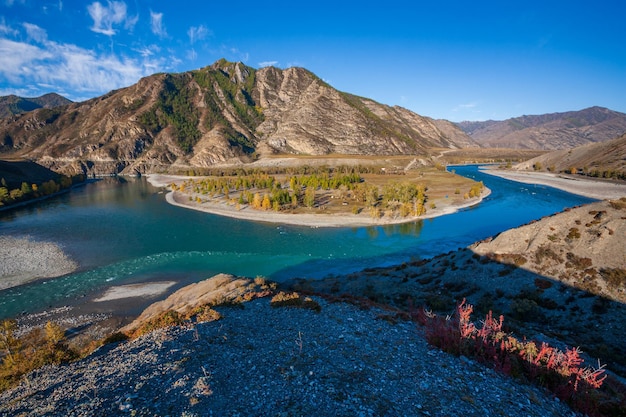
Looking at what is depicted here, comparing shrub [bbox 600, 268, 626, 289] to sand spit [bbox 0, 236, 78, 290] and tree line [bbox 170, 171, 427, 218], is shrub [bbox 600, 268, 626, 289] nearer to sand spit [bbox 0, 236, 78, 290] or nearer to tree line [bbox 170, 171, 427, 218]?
tree line [bbox 170, 171, 427, 218]

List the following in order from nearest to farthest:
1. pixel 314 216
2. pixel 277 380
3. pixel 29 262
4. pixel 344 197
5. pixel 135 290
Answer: pixel 277 380
pixel 135 290
pixel 29 262
pixel 314 216
pixel 344 197

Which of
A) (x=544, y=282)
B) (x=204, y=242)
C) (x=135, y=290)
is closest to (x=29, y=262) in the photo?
(x=135, y=290)

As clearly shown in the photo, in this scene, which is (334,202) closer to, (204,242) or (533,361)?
(204,242)

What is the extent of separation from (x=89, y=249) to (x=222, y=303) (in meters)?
64.8

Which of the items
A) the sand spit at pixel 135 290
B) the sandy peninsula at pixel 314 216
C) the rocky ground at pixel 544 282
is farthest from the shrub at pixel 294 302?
the sandy peninsula at pixel 314 216

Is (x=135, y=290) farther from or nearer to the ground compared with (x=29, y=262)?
farther from the ground

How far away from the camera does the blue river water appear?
186ft

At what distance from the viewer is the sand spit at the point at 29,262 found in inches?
2226

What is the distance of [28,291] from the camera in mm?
50938

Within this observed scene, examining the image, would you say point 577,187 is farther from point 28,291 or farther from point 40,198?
point 40,198

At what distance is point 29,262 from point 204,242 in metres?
35.9

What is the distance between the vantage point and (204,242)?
7881 cm

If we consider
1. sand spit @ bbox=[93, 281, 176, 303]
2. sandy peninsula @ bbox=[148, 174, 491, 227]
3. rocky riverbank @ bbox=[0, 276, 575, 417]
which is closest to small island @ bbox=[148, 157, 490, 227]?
sandy peninsula @ bbox=[148, 174, 491, 227]

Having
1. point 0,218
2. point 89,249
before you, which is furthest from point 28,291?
point 0,218
